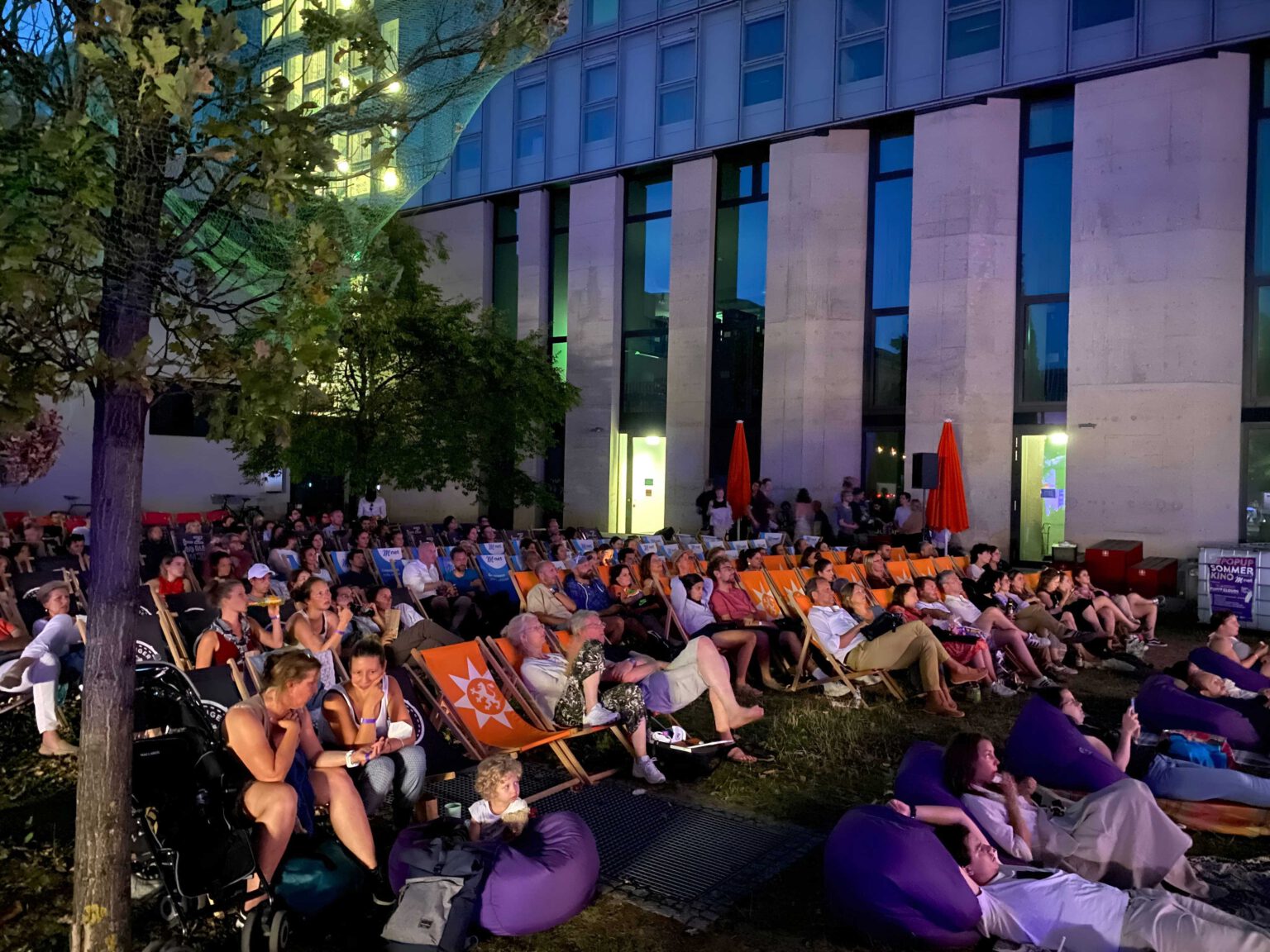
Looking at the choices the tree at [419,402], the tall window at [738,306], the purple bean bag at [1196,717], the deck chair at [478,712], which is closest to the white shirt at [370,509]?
the tree at [419,402]

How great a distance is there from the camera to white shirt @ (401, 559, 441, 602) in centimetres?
929

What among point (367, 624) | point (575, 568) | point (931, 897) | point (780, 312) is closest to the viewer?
point (931, 897)

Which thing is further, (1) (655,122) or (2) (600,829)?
(1) (655,122)

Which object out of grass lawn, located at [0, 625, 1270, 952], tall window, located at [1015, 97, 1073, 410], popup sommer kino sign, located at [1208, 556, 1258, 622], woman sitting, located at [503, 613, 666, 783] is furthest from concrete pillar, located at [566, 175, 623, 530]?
woman sitting, located at [503, 613, 666, 783]

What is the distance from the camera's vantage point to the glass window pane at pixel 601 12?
68.8 feet

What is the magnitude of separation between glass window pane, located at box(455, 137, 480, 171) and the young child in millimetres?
21532

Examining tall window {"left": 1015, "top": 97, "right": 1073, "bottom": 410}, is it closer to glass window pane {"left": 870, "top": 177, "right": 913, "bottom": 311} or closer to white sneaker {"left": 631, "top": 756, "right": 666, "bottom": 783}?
glass window pane {"left": 870, "top": 177, "right": 913, "bottom": 311}

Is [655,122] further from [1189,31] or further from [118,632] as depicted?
[118,632]

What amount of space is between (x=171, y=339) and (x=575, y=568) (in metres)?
6.44

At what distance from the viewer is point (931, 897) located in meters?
3.44

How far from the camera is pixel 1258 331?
49.9 ft

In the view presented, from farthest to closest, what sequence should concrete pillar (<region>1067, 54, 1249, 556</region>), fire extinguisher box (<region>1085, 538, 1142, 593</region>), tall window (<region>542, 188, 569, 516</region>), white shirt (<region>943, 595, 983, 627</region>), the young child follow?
tall window (<region>542, 188, 569, 516</region>), concrete pillar (<region>1067, 54, 1249, 556</region>), fire extinguisher box (<region>1085, 538, 1142, 593</region>), white shirt (<region>943, 595, 983, 627</region>), the young child

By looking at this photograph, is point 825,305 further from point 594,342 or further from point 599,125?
point 599,125

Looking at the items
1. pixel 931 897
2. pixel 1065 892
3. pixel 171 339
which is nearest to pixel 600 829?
pixel 931 897
